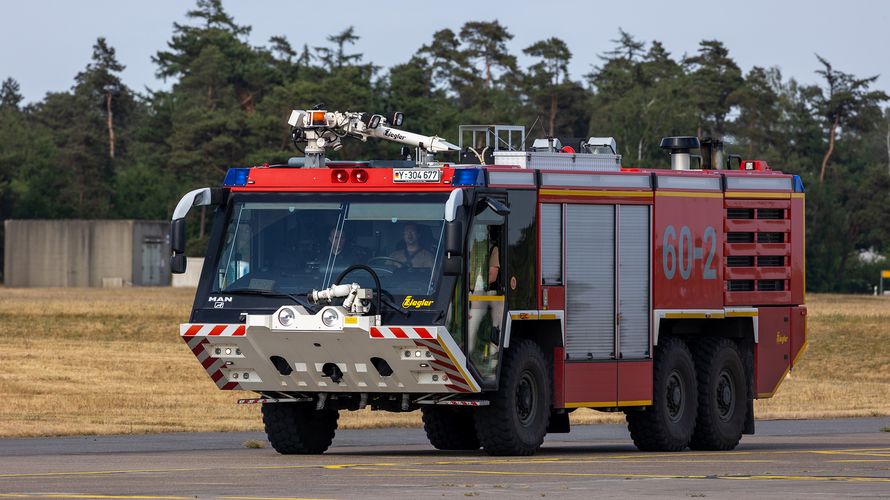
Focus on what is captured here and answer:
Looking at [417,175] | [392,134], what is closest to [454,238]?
[417,175]

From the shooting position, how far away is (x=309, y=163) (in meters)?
20.5

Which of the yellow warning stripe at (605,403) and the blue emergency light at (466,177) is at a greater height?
the blue emergency light at (466,177)

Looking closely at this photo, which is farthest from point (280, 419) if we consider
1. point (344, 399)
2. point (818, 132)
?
point (818, 132)

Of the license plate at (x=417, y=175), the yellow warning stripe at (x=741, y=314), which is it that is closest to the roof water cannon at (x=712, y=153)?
the yellow warning stripe at (x=741, y=314)

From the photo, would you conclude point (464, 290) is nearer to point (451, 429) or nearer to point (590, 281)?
point (590, 281)

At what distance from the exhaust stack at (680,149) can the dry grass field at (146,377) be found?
7029 mm

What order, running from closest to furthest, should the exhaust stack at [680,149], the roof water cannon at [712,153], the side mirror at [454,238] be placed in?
the side mirror at [454,238] → the exhaust stack at [680,149] → the roof water cannon at [712,153]

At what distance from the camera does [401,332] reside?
18.8 m

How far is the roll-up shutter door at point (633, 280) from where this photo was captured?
21453 mm

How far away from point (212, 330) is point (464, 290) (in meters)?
2.67

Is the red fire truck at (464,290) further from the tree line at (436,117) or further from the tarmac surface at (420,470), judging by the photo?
the tree line at (436,117)

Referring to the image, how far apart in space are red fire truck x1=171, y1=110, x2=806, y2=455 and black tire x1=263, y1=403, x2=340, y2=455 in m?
0.02

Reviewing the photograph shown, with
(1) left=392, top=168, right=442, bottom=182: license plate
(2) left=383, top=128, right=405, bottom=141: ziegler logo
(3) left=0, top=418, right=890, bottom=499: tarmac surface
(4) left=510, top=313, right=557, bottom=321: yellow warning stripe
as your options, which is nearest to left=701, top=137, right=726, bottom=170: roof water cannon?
(3) left=0, top=418, right=890, bottom=499: tarmac surface

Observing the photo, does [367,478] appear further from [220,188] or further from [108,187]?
[108,187]
